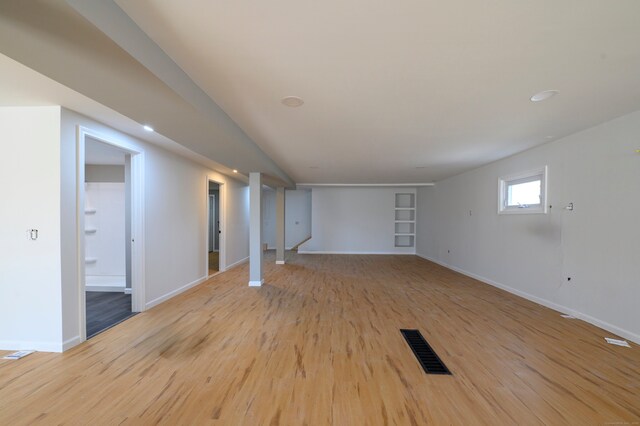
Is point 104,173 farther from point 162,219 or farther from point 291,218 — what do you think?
point 291,218

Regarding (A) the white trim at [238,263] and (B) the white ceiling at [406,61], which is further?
(A) the white trim at [238,263]

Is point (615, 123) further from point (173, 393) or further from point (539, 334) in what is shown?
point (173, 393)

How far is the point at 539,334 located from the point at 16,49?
4861 millimetres

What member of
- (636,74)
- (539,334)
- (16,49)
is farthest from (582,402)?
(16,49)

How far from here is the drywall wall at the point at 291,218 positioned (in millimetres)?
10828

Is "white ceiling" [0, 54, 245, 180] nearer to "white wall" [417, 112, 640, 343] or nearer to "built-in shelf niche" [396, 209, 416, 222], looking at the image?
"white wall" [417, 112, 640, 343]

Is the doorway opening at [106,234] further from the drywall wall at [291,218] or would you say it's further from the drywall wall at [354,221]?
the drywall wall at [291,218]

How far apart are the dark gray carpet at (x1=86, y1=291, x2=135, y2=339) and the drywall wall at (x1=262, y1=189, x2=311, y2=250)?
6.35 metres

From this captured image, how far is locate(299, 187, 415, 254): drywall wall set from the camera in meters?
9.62

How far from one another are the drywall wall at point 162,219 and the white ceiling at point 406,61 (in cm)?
166

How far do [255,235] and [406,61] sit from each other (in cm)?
416

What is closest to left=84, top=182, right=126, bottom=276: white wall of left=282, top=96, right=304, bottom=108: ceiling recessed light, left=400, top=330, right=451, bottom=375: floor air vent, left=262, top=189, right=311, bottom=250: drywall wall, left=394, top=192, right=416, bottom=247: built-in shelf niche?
left=282, top=96, right=304, bottom=108: ceiling recessed light

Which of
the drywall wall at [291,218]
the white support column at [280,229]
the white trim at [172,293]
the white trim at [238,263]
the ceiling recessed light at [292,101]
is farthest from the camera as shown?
the drywall wall at [291,218]

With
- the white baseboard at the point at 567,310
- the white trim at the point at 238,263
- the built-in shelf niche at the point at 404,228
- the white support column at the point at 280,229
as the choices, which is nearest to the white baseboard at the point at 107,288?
the white trim at the point at 238,263
